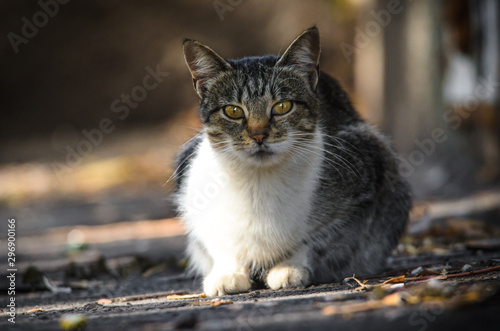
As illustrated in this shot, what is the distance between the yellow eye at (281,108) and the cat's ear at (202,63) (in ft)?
1.38

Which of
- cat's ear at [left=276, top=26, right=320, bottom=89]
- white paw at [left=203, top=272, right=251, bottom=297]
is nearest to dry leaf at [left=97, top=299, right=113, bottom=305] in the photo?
white paw at [left=203, top=272, right=251, bottom=297]

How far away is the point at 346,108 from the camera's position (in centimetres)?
453

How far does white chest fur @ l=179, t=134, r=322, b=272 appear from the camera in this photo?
364 centimetres

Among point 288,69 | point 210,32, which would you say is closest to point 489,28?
point 288,69

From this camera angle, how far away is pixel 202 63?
12.6 ft

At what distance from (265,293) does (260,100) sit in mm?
1139

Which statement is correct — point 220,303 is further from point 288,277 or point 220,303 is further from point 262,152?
point 262,152

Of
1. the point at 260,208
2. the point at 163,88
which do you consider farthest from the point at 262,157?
the point at 163,88

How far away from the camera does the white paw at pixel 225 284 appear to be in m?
3.56

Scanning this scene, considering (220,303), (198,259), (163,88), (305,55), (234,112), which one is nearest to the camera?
(220,303)

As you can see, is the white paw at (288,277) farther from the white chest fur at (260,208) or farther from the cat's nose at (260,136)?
the cat's nose at (260,136)

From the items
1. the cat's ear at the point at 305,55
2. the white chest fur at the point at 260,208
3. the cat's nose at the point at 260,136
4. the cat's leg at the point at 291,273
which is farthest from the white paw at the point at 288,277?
the cat's ear at the point at 305,55

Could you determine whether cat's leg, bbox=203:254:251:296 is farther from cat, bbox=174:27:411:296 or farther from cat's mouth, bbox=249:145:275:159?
cat's mouth, bbox=249:145:275:159

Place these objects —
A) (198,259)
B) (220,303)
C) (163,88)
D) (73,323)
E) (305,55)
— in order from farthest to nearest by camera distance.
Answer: (163,88) → (198,259) → (305,55) → (220,303) → (73,323)
